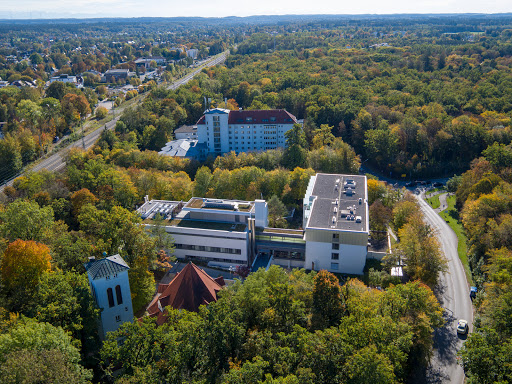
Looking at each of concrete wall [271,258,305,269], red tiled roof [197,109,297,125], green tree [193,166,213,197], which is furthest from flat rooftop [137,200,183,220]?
red tiled roof [197,109,297,125]

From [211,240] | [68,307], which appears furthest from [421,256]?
[68,307]

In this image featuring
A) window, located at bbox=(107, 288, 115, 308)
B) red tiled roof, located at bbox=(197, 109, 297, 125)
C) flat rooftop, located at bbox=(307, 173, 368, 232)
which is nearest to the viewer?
window, located at bbox=(107, 288, 115, 308)

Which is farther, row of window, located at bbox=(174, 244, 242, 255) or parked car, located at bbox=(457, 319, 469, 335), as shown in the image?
row of window, located at bbox=(174, 244, 242, 255)

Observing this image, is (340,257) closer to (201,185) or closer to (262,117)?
(201,185)

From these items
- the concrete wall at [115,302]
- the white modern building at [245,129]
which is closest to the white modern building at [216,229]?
the concrete wall at [115,302]

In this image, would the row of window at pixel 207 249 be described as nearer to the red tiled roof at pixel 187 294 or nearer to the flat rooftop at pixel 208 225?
the flat rooftop at pixel 208 225

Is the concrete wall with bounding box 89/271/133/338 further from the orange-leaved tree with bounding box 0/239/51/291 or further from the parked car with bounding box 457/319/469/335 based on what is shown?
the parked car with bounding box 457/319/469/335
